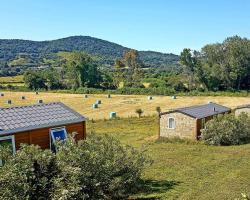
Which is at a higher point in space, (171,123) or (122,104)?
(171,123)

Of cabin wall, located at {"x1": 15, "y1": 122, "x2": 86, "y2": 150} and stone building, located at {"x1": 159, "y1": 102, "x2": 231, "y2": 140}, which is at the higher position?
cabin wall, located at {"x1": 15, "y1": 122, "x2": 86, "y2": 150}

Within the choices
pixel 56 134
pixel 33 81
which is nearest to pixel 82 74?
pixel 33 81

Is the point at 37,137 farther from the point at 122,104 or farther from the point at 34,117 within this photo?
the point at 122,104

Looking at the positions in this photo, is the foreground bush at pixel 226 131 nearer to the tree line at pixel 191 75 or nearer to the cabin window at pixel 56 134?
the cabin window at pixel 56 134

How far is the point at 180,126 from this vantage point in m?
32.8

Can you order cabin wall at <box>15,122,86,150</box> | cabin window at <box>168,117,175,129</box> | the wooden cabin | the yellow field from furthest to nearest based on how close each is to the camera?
the yellow field, cabin window at <box>168,117,175,129</box>, cabin wall at <box>15,122,86,150</box>, the wooden cabin

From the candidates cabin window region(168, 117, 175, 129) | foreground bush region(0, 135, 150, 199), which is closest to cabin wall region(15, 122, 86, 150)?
foreground bush region(0, 135, 150, 199)

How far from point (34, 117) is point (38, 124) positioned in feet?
2.07

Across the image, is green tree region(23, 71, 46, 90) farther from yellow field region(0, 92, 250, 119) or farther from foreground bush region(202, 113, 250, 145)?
foreground bush region(202, 113, 250, 145)

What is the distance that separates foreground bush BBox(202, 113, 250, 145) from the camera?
30.5m

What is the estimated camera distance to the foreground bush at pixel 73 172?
1228cm

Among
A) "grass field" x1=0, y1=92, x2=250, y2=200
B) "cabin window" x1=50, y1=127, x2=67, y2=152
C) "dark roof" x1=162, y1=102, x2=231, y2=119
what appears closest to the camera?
"grass field" x1=0, y1=92, x2=250, y2=200

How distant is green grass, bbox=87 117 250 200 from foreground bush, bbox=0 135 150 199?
1.85m

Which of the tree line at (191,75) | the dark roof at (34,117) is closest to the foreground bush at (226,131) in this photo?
the dark roof at (34,117)
